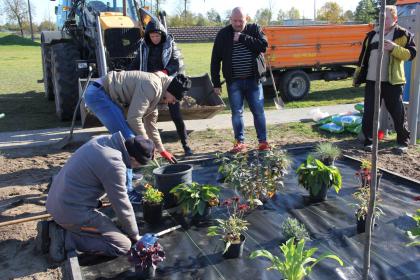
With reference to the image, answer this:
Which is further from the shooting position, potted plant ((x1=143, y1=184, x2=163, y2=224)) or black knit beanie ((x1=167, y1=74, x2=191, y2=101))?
black knit beanie ((x1=167, y1=74, x2=191, y2=101))

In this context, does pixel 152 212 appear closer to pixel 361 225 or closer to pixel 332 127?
pixel 361 225

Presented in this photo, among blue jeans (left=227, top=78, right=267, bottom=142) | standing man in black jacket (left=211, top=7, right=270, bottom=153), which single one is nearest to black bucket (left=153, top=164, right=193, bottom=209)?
standing man in black jacket (left=211, top=7, right=270, bottom=153)

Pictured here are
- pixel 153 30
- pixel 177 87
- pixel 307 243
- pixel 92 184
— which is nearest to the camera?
pixel 92 184

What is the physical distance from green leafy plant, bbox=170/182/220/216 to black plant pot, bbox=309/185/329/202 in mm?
971

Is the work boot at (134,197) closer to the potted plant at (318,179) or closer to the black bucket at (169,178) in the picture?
the black bucket at (169,178)

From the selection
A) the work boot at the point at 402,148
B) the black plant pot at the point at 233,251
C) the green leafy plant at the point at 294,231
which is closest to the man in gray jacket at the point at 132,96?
the black plant pot at the point at 233,251

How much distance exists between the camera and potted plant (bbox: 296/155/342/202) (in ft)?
13.3

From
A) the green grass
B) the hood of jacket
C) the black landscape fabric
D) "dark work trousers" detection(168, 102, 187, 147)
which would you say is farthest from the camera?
the green grass

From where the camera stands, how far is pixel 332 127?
7.13 m

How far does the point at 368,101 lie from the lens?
590 cm

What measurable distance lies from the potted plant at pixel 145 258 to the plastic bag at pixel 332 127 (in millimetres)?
4690

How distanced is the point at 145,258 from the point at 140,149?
0.71 meters

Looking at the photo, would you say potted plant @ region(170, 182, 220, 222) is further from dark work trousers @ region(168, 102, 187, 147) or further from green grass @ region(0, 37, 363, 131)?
green grass @ region(0, 37, 363, 131)

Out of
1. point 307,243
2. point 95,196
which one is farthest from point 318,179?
point 95,196
